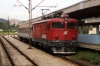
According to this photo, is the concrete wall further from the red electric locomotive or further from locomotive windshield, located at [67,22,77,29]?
the red electric locomotive

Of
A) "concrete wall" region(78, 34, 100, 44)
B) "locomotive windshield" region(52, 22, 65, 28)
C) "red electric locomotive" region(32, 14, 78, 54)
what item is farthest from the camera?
"concrete wall" region(78, 34, 100, 44)

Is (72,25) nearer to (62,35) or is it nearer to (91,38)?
(62,35)

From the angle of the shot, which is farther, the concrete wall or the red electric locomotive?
the concrete wall

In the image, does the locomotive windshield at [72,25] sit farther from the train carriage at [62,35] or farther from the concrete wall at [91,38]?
the concrete wall at [91,38]

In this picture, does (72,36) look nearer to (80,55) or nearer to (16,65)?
(80,55)

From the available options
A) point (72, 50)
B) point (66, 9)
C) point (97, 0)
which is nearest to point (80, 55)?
point (72, 50)

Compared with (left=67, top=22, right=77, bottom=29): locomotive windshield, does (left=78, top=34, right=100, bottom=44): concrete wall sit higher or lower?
lower

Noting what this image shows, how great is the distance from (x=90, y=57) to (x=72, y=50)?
9.20 feet

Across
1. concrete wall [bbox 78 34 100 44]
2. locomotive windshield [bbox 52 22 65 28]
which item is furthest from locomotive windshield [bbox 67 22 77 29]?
concrete wall [bbox 78 34 100 44]

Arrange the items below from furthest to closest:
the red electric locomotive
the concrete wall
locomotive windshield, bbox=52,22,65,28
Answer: the concrete wall, locomotive windshield, bbox=52,22,65,28, the red electric locomotive

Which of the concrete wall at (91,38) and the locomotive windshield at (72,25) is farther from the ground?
Answer: the locomotive windshield at (72,25)

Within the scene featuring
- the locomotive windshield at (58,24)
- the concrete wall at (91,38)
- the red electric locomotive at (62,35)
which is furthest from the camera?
the concrete wall at (91,38)

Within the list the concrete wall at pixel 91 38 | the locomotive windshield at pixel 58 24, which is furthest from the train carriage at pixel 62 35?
the concrete wall at pixel 91 38

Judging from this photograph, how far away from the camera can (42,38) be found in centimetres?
2000
